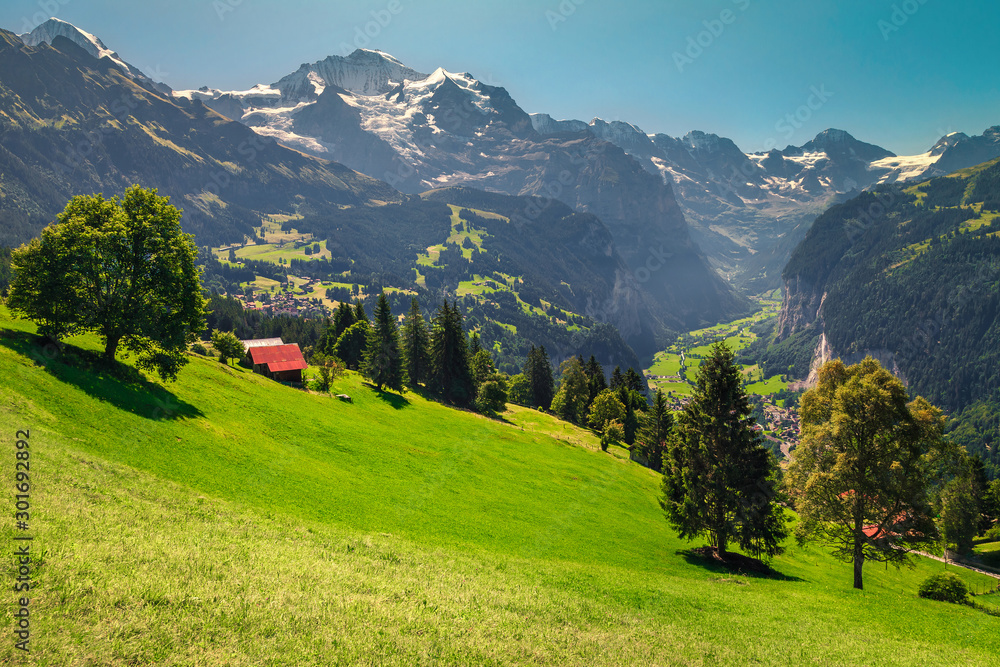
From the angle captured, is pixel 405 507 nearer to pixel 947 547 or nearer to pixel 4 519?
pixel 4 519

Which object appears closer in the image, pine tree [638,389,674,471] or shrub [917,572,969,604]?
shrub [917,572,969,604]

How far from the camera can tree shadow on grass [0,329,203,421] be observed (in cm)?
2642

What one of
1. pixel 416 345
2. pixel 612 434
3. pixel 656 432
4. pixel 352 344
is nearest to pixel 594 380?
pixel 612 434

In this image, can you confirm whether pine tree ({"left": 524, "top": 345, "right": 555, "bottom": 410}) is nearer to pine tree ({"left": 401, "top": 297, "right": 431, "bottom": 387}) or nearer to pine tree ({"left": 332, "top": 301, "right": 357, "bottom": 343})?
pine tree ({"left": 401, "top": 297, "right": 431, "bottom": 387})

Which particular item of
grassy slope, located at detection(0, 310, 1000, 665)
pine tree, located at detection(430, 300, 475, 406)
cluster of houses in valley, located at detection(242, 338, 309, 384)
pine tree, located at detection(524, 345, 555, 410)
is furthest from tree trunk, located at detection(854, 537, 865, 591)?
pine tree, located at detection(524, 345, 555, 410)

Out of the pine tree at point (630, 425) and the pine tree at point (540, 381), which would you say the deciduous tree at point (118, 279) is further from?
the pine tree at point (540, 381)

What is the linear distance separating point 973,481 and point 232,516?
359ft

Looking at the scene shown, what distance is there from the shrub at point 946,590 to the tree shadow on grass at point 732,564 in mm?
10689

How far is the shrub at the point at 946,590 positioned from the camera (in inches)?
1296

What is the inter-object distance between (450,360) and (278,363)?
3148 cm

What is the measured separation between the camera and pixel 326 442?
3728cm

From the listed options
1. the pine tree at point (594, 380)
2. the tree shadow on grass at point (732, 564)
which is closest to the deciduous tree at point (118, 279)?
the tree shadow on grass at point (732, 564)

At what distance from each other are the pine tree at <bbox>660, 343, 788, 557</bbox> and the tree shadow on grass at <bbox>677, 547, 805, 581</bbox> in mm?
862

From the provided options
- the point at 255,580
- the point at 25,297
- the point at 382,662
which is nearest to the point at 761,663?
the point at 382,662
